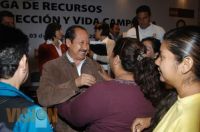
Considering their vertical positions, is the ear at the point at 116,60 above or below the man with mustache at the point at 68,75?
above

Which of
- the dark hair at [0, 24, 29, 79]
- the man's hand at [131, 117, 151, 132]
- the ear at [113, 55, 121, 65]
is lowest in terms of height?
the man's hand at [131, 117, 151, 132]

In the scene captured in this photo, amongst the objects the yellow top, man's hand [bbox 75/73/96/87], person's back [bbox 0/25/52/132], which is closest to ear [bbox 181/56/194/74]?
the yellow top

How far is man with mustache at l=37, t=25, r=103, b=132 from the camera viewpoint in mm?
1988

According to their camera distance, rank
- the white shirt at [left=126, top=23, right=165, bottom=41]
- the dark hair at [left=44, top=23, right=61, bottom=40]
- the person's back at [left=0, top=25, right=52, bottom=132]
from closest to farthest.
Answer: the person's back at [left=0, top=25, right=52, bottom=132] < the white shirt at [left=126, top=23, right=165, bottom=41] < the dark hair at [left=44, top=23, right=61, bottom=40]

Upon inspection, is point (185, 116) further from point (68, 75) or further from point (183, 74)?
point (68, 75)

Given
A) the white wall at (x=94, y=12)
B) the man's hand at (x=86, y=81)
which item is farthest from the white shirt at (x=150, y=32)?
the white wall at (x=94, y=12)

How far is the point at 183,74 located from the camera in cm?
122

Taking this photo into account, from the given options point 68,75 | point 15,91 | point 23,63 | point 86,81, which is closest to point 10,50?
point 23,63

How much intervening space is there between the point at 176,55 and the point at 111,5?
6.50 meters

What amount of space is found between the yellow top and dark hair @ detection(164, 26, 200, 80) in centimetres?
11

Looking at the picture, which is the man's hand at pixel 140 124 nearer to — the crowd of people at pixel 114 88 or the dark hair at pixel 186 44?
the crowd of people at pixel 114 88

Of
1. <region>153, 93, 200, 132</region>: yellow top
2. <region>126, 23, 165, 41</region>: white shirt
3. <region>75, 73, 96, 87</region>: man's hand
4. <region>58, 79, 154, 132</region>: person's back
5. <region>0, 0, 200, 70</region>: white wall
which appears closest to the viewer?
<region>153, 93, 200, 132</region>: yellow top

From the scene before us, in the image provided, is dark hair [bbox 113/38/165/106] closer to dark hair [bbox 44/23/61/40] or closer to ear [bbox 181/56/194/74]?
ear [bbox 181/56/194/74]

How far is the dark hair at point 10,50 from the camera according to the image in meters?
1.30
